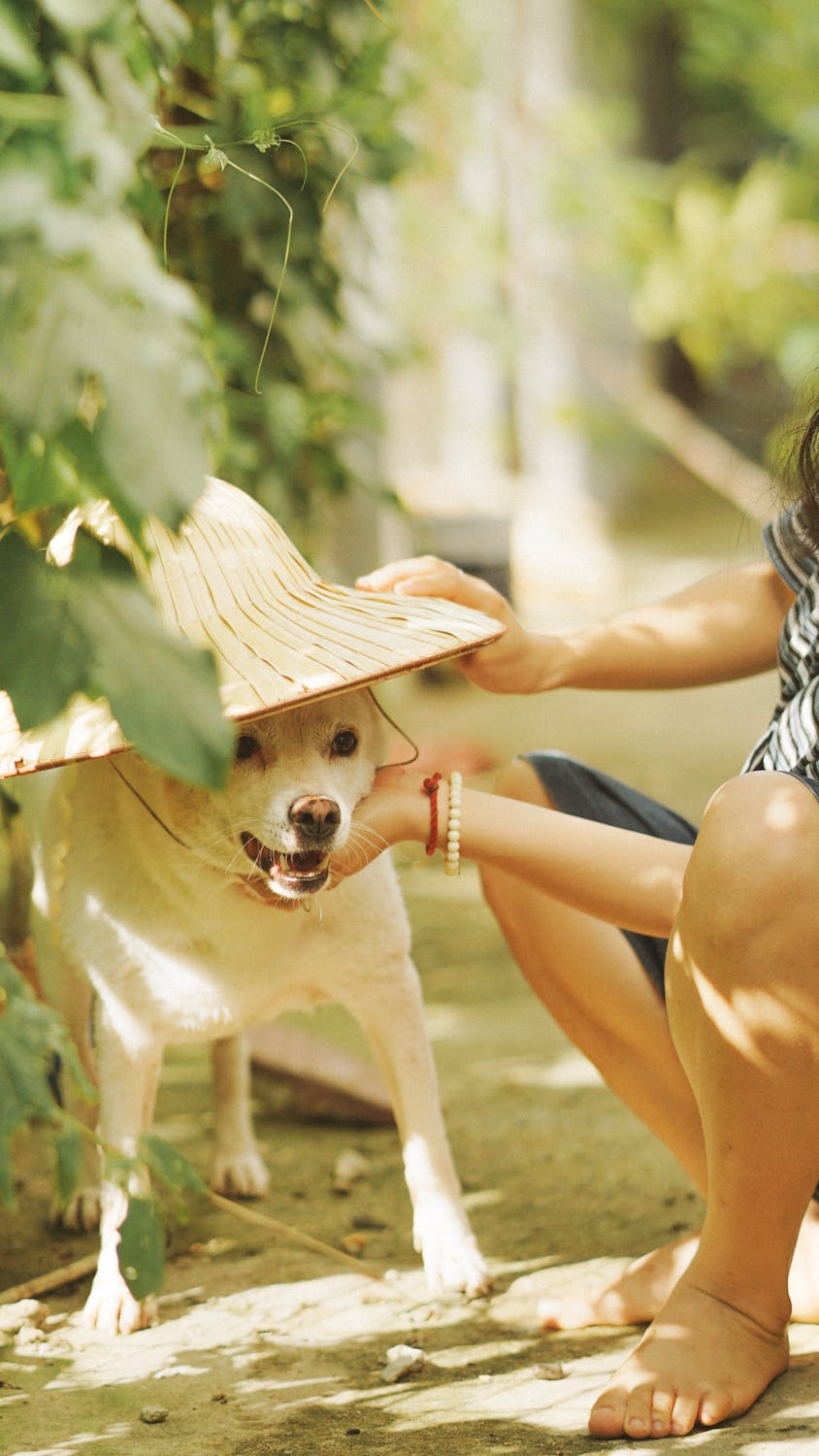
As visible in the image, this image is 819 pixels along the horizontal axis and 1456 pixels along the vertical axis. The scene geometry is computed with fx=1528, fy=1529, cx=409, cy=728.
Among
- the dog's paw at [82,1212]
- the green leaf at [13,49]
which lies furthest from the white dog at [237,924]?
the green leaf at [13,49]

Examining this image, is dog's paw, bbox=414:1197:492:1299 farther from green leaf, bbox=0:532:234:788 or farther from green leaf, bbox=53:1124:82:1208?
green leaf, bbox=0:532:234:788

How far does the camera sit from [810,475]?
1702 millimetres

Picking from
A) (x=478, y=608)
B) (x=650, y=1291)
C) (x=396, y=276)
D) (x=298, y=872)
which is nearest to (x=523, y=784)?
(x=478, y=608)

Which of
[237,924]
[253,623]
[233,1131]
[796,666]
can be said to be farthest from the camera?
[233,1131]

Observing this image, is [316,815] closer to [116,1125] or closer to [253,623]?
[253,623]

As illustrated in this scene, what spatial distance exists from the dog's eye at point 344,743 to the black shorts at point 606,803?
262 mm

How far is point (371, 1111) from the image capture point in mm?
2400

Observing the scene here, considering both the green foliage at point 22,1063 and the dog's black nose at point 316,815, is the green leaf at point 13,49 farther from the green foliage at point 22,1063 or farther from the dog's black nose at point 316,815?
the dog's black nose at point 316,815

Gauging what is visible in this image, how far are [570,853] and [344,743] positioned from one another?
0.30 meters

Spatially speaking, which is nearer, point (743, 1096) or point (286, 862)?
point (743, 1096)

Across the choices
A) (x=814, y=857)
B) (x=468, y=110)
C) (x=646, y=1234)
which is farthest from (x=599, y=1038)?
(x=468, y=110)

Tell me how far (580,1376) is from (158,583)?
36.6 inches

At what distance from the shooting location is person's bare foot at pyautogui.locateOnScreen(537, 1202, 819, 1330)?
1647 mm

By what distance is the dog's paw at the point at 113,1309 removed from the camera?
1720mm
